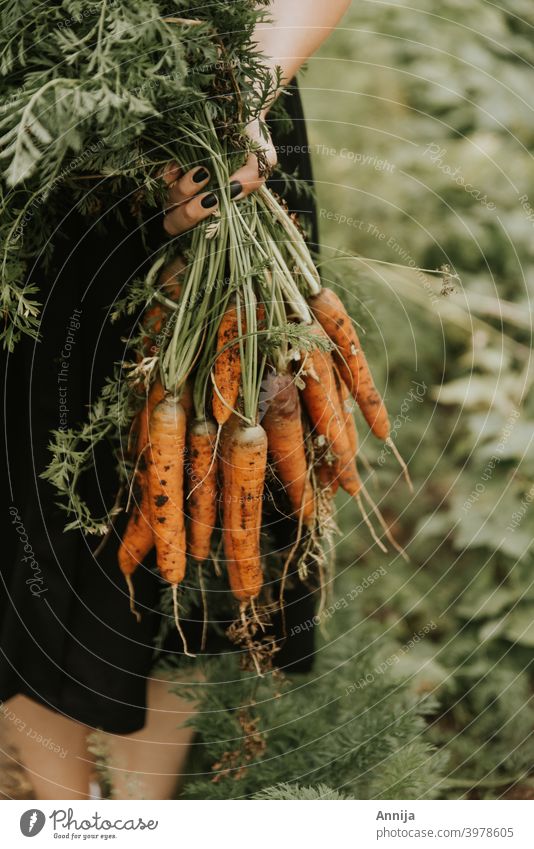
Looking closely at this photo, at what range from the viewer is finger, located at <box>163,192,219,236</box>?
0.71 meters

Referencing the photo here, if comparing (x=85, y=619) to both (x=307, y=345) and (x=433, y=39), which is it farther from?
(x=433, y=39)

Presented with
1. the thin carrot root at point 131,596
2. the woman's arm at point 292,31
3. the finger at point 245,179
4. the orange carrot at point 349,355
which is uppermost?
the woman's arm at point 292,31

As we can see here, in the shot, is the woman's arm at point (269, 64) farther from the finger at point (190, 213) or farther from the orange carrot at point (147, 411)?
the orange carrot at point (147, 411)

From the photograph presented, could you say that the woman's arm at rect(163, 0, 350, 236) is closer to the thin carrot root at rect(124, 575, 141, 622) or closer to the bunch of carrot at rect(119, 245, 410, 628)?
the bunch of carrot at rect(119, 245, 410, 628)

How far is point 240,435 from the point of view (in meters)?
0.78

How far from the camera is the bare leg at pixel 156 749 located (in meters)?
1.00

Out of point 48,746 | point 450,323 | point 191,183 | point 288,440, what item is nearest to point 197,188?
point 191,183

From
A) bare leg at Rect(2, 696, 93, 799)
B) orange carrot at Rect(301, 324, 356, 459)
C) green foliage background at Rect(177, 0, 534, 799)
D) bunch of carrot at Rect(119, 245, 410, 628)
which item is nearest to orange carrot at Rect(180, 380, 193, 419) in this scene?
bunch of carrot at Rect(119, 245, 410, 628)

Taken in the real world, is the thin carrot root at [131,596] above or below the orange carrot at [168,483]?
below

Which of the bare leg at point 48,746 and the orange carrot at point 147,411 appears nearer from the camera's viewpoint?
the orange carrot at point 147,411

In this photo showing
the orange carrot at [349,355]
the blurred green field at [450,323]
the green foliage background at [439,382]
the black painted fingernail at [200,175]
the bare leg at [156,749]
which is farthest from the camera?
the blurred green field at [450,323]

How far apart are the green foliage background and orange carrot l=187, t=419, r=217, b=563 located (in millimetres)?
289

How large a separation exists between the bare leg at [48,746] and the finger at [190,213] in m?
0.60

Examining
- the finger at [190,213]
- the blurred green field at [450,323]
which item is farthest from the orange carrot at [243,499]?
the blurred green field at [450,323]
